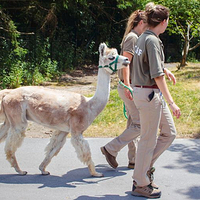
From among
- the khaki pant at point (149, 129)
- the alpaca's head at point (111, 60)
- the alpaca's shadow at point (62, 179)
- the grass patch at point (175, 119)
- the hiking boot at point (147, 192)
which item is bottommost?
the alpaca's shadow at point (62, 179)

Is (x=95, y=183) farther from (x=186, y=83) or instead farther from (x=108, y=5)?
(x=108, y=5)

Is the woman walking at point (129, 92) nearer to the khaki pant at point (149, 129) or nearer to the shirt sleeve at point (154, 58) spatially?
the khaki pant at point (149, 129)

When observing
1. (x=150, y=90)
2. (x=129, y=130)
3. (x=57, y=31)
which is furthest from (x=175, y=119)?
(x=57, y=31)

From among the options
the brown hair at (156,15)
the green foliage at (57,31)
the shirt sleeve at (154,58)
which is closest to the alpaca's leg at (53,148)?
the shirt sleeve at (154,58)

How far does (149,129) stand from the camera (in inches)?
167

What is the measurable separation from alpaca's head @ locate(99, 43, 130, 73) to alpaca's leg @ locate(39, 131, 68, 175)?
1.18m

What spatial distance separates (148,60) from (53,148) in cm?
206

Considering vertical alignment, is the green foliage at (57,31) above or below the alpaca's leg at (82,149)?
above

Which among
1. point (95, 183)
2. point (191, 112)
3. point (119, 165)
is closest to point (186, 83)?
point (191, 112)

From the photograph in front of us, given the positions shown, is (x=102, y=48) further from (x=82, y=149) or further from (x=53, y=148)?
(x=53, y=148)

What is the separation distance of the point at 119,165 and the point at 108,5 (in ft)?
43.6

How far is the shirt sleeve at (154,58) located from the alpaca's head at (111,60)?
0.95 metres

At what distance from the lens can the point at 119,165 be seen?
5.77 m

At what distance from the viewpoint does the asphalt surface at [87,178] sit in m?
4.57
